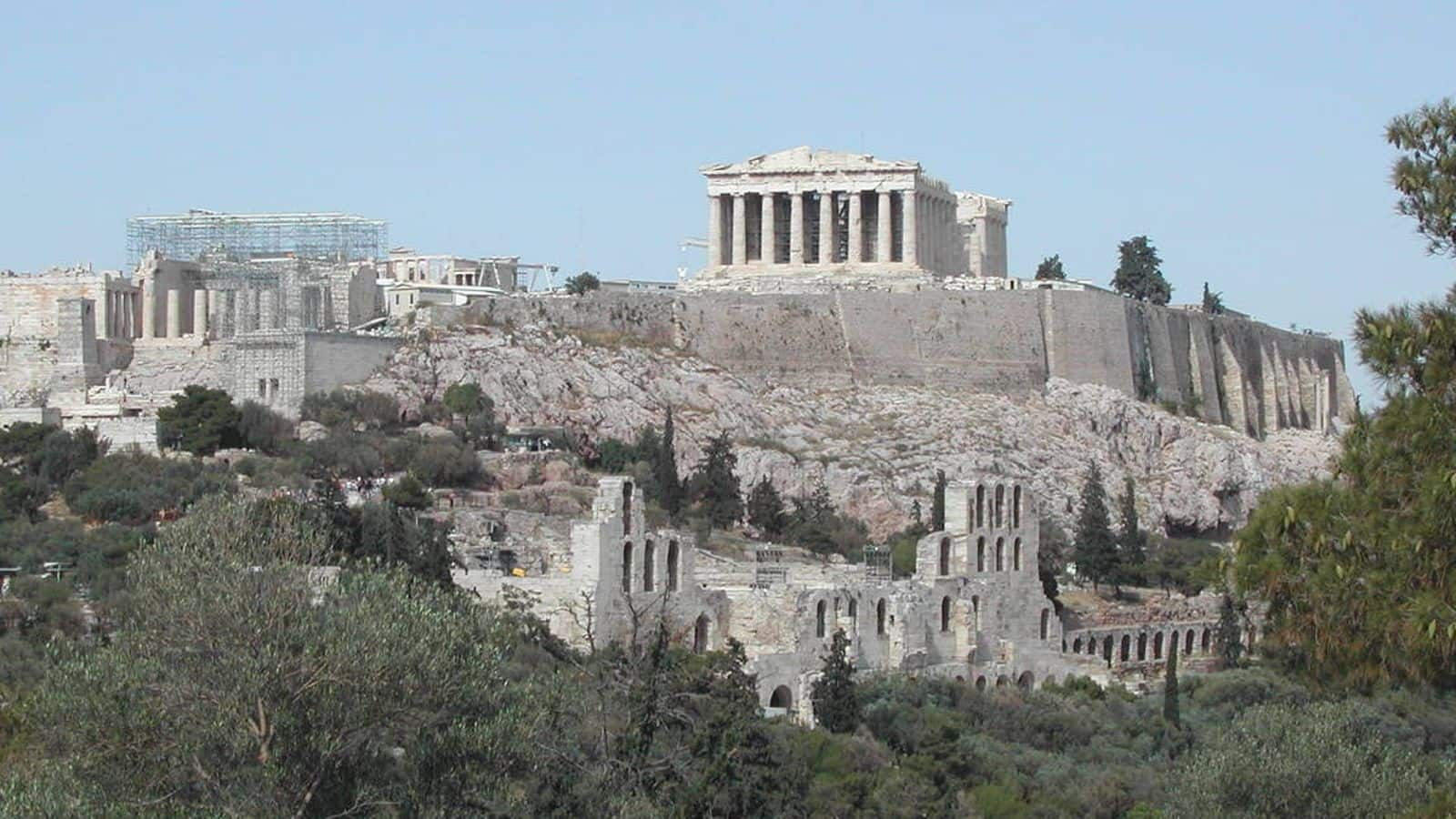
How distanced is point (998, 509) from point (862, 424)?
19305 millimetres

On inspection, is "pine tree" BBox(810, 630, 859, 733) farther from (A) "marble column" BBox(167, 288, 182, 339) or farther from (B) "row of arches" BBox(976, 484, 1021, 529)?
(A) "marble column" BBox(167, 288, 182, 339)

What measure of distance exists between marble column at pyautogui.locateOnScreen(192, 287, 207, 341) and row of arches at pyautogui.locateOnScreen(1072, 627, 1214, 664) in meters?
26.5

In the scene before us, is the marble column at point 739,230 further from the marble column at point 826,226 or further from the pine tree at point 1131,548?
the pine tree at point 1131,548

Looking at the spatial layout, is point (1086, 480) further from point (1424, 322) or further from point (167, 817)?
point (1424, 322)

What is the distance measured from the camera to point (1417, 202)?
59.9 feet

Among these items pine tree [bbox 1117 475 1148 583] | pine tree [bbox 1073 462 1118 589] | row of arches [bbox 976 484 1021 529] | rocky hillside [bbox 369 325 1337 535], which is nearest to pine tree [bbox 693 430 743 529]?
rocky hillside [bbox 369 325 1337 535]

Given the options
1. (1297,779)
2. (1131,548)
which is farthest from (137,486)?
(1297,779)


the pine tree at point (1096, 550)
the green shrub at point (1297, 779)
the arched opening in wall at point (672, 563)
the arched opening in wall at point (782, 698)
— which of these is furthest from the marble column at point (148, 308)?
the green shrub at point (1297, 779)

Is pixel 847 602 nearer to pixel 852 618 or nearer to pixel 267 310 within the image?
pixel 852 618

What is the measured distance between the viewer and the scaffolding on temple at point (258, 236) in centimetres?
8050

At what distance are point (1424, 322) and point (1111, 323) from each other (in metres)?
62.9

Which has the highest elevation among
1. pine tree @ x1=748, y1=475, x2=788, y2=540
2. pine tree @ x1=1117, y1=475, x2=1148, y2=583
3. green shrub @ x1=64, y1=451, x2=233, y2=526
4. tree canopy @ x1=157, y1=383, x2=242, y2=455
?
tree canopy @ x1=157, y1=383, x2=242, y2=455

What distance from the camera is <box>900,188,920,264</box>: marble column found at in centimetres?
7819

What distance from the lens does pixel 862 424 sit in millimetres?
72062
